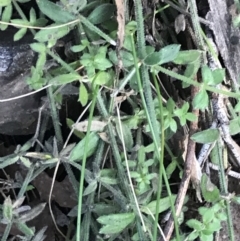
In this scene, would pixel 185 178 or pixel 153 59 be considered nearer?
pixel 153 59

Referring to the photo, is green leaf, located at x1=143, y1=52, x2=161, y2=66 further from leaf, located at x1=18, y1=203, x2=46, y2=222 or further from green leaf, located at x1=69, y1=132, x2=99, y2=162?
leaf, located at x1=18, y1=203, x2=46, y2=222

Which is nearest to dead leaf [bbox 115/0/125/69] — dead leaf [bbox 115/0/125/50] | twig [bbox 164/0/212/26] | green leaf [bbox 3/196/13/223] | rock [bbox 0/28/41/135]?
dead leaf [bbox 115/0/125/50]

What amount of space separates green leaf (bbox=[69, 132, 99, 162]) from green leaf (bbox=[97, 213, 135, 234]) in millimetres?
111

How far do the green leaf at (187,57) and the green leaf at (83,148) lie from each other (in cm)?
19

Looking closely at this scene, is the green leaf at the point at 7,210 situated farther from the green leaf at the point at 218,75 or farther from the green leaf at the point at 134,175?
the green leaf at the point at 218,75

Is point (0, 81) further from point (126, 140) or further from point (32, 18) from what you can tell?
point (126, 140)

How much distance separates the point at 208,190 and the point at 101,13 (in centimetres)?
36

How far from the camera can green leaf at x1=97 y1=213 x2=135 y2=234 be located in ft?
2.66

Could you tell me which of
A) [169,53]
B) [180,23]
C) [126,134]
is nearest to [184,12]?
[180,23]

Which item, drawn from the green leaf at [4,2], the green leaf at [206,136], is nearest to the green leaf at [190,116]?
the green leaf at [206,136]

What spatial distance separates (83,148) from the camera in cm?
84

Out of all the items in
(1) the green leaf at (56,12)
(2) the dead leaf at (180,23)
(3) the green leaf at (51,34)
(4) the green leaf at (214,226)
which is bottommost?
(4) the green leaf at (214,226)

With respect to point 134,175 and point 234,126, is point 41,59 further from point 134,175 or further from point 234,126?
point 234,126

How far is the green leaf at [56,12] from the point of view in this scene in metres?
0.79
